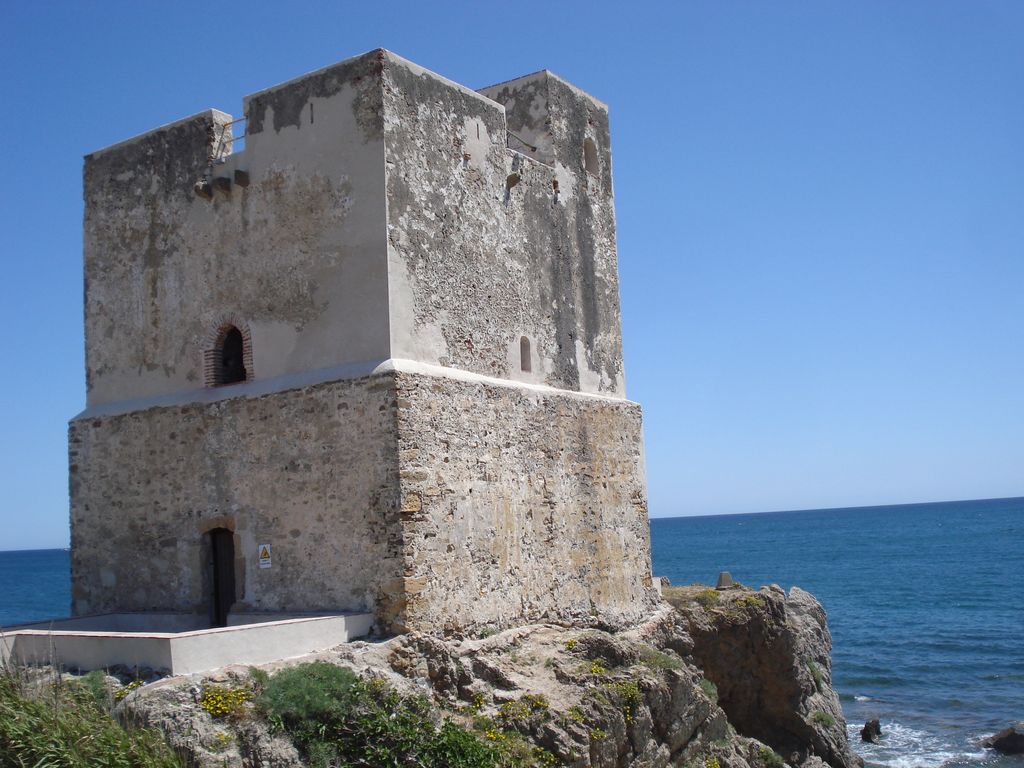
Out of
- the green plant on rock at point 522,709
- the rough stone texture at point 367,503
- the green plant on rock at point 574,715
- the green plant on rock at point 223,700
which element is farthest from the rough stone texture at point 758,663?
the green plant on rock at point 223,700

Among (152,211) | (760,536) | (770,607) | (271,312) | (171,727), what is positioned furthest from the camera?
(760,536)

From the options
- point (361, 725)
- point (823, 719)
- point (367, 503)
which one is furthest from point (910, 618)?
point (361, 725)

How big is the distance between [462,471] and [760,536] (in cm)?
13091

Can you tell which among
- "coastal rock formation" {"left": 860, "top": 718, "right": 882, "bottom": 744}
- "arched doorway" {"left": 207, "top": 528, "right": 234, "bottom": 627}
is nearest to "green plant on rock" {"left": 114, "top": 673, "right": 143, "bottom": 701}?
"arched doorway" {"left": 207, "top": 528, "right": 234, "bottom": 627}

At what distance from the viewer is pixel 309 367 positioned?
1456 centimetres

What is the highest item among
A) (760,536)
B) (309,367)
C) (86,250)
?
(86,250)

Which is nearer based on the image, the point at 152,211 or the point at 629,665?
Answer: the point at 629,665

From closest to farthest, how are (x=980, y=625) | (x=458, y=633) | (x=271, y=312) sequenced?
(x=458, y=633) → (x=271, y=312) → (x=980, y=625)

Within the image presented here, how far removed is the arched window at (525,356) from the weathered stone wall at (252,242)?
3.28 m

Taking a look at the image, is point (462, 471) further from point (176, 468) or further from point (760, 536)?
point (760, 536)

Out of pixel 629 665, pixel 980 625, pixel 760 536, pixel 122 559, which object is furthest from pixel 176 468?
pixel 760 536

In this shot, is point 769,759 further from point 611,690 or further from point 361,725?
point 361,725

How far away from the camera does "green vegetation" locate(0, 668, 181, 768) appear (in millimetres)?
9812

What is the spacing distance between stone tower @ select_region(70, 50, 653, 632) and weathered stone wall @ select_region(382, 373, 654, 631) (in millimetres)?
39
